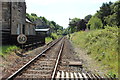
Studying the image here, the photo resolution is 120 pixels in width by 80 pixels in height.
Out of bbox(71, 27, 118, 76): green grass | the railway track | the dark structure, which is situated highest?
the dark structure

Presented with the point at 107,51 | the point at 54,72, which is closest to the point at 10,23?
the point at 107,51

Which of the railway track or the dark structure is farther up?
the dark structure

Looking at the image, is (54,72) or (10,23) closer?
(54,72)

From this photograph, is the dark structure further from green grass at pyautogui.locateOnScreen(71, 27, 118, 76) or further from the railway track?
the railway track

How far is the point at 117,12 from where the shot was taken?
48.5 meters

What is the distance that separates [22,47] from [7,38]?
4.93 ft

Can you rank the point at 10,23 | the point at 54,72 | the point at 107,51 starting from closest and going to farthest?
the point at 54,72 < the point at 107,51 < the point at 10,23

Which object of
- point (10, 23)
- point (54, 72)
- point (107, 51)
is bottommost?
point (54, 72)

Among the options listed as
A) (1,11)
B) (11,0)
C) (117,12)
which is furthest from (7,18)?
(117,12)

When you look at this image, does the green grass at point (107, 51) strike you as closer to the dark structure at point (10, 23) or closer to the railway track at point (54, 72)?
the railway track at point (54, 72)

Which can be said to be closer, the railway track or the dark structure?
the railway track

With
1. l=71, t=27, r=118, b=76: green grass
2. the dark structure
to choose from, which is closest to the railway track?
l=71, t=27, r=118, b=76: green grass

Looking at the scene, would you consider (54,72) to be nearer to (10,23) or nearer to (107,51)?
(107,51)

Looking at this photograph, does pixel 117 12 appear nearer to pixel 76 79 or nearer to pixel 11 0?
pixel 11 0
